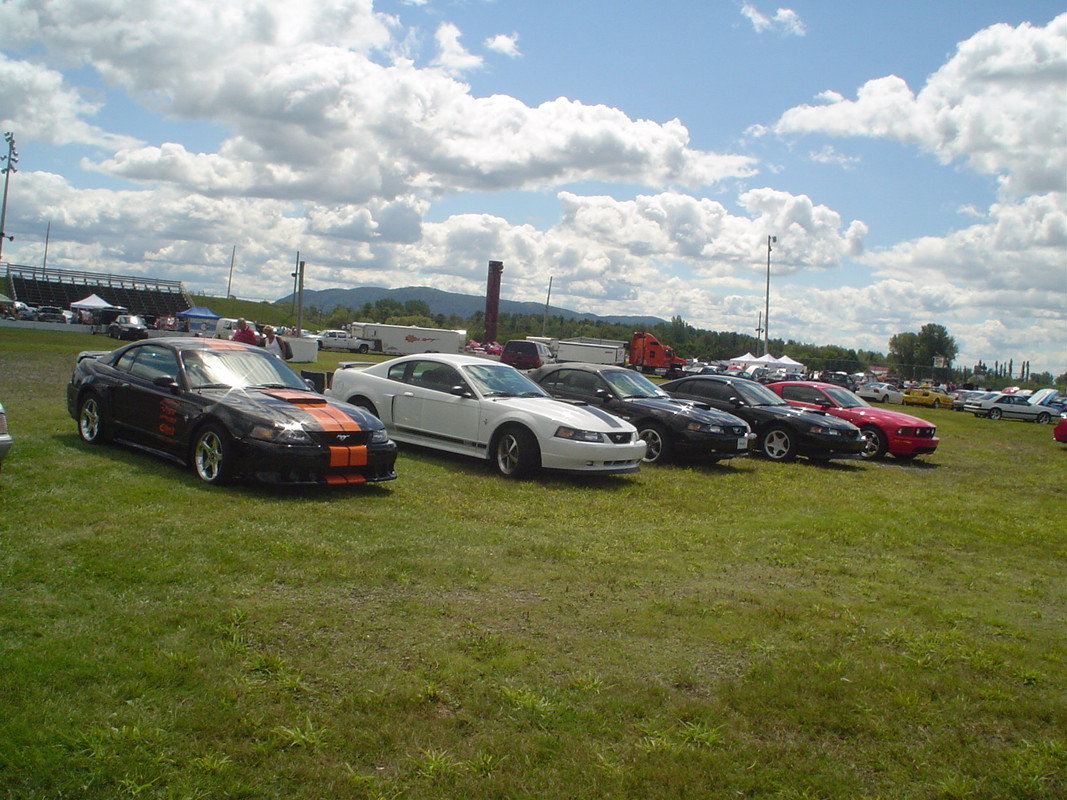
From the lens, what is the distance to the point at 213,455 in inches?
305

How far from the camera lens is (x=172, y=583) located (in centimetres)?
476

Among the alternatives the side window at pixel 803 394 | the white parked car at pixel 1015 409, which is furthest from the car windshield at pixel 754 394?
the white parked car at pixel 1015 409

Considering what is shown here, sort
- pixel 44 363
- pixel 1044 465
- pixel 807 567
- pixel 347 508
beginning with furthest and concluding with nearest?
pixel 44 363 → pixel 1044 465 → pixel 347 508 → pixel 807 567

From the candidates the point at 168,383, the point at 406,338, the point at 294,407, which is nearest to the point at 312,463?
the point at 294,407

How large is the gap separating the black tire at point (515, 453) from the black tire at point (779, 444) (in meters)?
5.77

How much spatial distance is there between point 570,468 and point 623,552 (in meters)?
2.98

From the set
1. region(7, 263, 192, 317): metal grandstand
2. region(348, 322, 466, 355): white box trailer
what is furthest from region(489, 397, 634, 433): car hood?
region(7, 263, 192, 317): metal grandstand

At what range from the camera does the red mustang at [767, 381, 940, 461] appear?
48.3ft

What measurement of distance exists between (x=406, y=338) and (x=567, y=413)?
49423 mm

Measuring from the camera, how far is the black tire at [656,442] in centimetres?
1168

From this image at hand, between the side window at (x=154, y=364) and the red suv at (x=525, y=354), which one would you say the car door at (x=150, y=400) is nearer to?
the side window at (x=154, y=364)

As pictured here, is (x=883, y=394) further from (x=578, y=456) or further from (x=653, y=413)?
(x=578, y=456)

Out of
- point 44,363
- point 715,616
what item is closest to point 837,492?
point 715,616

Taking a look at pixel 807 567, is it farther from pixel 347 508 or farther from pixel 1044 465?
pixel 1044 465
